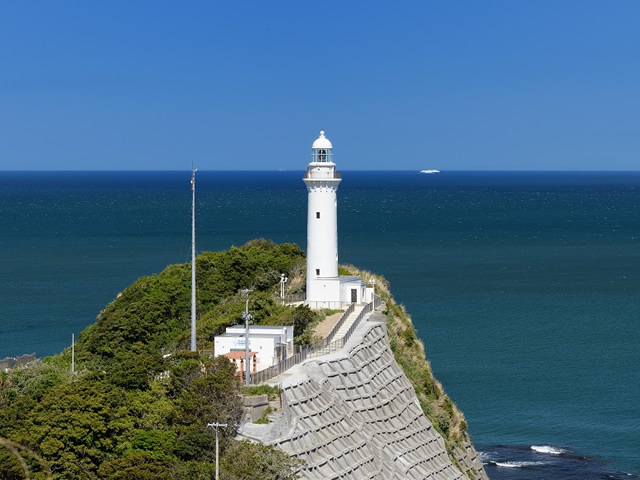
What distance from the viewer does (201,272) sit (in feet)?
202

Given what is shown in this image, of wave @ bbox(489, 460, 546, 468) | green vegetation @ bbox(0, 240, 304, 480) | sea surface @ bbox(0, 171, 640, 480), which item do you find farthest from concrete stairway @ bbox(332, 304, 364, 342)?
wave @ bbox(489, 460, 546, 468)

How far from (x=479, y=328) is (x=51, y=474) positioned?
1848 inches

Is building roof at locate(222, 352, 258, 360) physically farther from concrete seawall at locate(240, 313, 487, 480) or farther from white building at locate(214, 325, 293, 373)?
concrete seawall at locate(240, 313, 487, 480)

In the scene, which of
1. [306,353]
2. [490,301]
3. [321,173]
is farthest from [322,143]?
[490,301]

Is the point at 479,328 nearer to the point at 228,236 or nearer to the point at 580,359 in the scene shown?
the point at 580,359

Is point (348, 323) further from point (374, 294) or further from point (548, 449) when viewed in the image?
point (548, 449)

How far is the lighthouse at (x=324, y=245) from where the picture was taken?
52.9 meters

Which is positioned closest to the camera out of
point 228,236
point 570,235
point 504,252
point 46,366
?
point 46,366

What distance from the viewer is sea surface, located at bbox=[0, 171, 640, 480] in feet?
173

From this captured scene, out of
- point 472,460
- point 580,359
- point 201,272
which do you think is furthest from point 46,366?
point 580,359

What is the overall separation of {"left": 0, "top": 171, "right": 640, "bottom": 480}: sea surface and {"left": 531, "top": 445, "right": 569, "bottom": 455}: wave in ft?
0.56

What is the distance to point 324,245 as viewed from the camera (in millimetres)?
53250

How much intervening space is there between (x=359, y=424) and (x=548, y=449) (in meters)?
14.9

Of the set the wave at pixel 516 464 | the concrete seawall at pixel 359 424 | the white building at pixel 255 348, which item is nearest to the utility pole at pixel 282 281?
the concrete seawall at pixel 359 424
